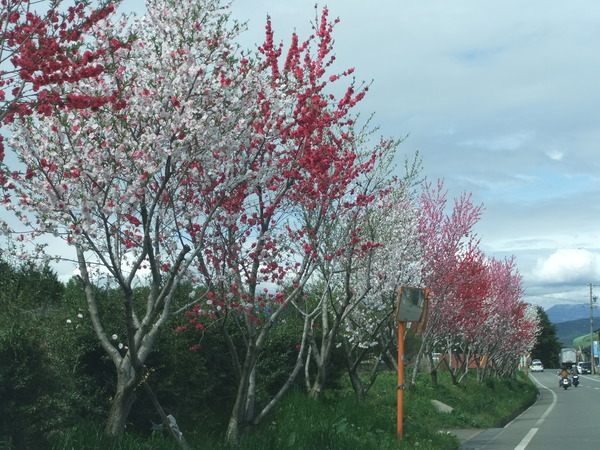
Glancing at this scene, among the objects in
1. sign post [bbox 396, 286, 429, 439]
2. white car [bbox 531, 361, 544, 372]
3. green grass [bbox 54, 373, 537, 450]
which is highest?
sign post [bbox 396, 286, 429, 439]

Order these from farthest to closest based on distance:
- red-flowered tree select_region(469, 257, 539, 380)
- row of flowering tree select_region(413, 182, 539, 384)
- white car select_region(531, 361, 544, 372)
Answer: white car select_region(531, 361, 544, 372) → red-flowered tree select_region(469, 257, 539, 380) → row of flowering tree select_region(413, 182, 539, 384)

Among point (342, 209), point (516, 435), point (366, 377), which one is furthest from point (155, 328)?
point (366, 377)

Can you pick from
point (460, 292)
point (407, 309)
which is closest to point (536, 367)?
point (460, 292)

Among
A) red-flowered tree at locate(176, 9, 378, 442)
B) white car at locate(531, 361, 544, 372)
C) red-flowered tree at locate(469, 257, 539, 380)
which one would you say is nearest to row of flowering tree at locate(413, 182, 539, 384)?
red-flowered tree at locate(469, 257, 539, 380)

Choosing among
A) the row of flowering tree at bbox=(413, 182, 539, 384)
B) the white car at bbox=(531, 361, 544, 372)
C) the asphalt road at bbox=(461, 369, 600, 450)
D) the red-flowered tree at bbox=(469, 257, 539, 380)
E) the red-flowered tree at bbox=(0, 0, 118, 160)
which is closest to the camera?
the red-flowered tree at bbox=(0, 0, 118, 160)

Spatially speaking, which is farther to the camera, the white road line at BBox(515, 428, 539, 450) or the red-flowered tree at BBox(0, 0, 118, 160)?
the white road line at BBox(515, 428, 539, 450)

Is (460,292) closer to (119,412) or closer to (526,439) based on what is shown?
(526,439)

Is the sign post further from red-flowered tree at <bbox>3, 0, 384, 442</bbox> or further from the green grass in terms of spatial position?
red-flowered tree at <bbox>3, 0, 384, 442</bbox>

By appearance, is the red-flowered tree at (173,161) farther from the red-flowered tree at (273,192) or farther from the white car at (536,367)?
the white car at (536,367)

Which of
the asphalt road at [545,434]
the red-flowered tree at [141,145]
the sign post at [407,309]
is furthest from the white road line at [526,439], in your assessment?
the red-flowered tree at [141,145]

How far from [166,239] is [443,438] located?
26.2ft

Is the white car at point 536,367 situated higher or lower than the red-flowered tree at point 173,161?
lower

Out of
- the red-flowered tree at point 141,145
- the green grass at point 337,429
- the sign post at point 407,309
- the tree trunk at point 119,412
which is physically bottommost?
the green grass at point 337,429

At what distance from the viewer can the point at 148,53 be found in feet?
27.7
